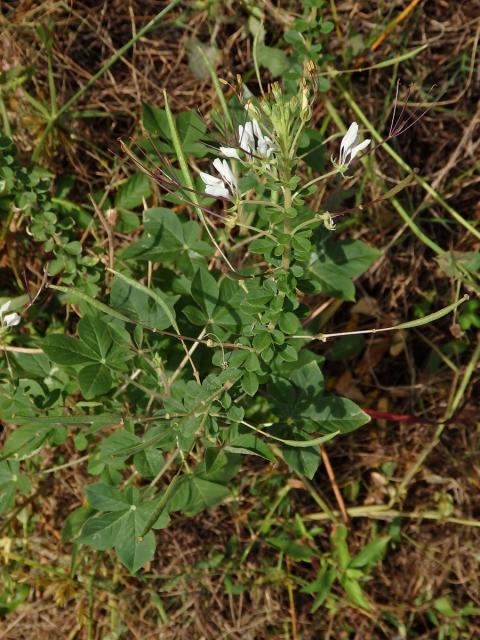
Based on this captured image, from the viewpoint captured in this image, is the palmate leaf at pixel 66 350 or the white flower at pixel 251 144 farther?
the palmate leaf at pixel 66 350

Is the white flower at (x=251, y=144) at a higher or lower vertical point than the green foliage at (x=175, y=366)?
higher

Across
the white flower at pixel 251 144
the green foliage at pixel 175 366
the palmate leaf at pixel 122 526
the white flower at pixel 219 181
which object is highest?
the white flower at pixel 251 144

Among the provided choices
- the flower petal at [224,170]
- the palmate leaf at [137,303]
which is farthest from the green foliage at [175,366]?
the flower petal at [224,170]

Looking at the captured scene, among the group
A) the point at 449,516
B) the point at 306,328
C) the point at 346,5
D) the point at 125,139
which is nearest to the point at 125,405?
the point at 306,328

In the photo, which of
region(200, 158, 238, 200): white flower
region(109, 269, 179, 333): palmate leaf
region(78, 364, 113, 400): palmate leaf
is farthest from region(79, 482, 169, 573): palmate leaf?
region(200, 158, 238, 200): white flower

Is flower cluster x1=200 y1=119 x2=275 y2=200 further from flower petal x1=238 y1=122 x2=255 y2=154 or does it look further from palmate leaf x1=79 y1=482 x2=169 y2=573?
palmate leaf x1=79 y1=482 x2=169 y2=573

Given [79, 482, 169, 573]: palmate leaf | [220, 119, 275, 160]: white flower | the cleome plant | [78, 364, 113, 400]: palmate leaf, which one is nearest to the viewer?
[220, 119, 275, 160]: white flower

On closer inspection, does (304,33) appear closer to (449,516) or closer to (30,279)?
(30,279)

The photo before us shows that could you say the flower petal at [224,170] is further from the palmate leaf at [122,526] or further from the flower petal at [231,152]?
the palmate leaf at [122,526]
